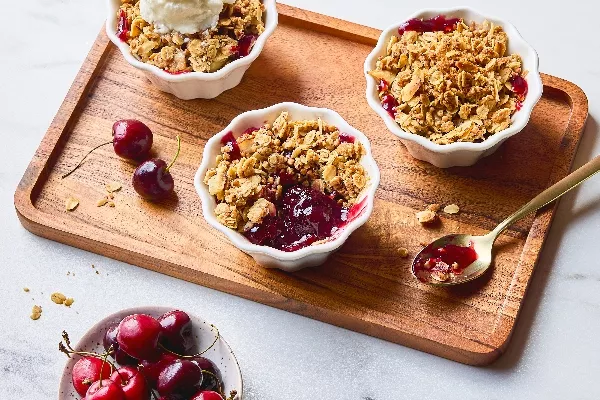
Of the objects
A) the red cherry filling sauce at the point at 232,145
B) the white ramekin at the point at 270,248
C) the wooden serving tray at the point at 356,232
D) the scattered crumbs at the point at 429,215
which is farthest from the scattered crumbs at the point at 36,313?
the scattered crumbs at the point at 429,215

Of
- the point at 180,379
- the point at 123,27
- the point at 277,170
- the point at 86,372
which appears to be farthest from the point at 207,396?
the point at 123,27

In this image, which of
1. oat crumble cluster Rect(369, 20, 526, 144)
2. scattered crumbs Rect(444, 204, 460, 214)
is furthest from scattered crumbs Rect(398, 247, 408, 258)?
oat crumble cluster Rect(369, 20, 526, 144)

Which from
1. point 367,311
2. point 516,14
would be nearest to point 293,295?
point 367,311

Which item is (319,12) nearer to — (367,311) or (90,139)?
(90,139)

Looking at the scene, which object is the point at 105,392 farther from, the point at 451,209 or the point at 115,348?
the point at 451,209

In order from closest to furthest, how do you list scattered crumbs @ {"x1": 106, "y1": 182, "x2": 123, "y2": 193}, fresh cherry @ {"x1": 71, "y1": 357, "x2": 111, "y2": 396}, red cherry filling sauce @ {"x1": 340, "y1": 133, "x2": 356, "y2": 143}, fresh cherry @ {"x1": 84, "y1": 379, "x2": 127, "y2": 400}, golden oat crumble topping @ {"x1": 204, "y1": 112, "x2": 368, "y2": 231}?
fresh cherry @ {"x1": 84, "y1": 379, "x2": 127, "y2": 400} → fresh cherry @ {"x1": 71, "y1": 357, "x2": 111, "y2": 396} → golden oat crumble topping @ {"x1": 204, "y1": 112, "x2": 368, "y2": 231} → red cherry filling sauce @ {"x1": 340, "y1": 133, "x2": 356, "y2": 143} → scattered crumbs @ {"x1": 106, "y1": 182, "x2": 123, "y2": 193}

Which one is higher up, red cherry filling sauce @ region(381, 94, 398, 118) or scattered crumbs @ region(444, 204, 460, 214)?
red cherry filling sauce @ region(381, 94, 398, 118)

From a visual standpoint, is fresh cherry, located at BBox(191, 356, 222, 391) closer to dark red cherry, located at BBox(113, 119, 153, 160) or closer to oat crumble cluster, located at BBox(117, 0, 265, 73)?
dark red cherry, located at BBox(113, 119, 153, 160)
